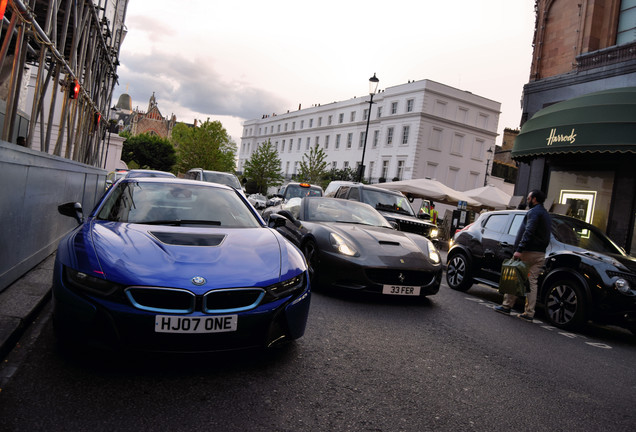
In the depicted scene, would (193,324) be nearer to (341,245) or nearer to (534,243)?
(341,245)

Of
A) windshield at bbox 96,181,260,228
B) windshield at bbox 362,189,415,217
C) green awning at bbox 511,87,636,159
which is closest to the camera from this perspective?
windshield at bbox 96,181,260,228

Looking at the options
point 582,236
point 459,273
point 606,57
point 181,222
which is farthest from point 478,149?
point 181,222

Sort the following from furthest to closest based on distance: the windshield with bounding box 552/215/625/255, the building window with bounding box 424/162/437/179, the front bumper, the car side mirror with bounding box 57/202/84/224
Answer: the building window with bounding box 424/162/437/179 → the windshield with bounding box 552/215/625/255 → the car side mirror with bounding box 57/202/84/224 → the front bumper

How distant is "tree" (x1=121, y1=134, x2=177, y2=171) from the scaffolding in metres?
54.5

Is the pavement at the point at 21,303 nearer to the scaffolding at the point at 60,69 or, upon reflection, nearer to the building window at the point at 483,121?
the scaffolding at the point at 60,69

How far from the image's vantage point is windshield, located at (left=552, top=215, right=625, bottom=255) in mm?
6871

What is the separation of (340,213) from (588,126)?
6.92 m

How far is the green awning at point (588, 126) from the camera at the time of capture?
394 inches

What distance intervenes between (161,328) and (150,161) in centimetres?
7228

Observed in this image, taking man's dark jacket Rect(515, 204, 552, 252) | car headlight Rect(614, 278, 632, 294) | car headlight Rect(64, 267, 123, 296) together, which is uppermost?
man's dark jacket Rect(515, 204, 552, 252)

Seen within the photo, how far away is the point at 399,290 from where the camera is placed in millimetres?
6016

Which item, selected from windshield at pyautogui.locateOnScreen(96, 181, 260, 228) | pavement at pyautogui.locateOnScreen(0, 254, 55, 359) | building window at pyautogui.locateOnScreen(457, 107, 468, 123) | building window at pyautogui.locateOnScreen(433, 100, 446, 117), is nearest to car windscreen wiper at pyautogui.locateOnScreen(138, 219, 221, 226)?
windshield at pyautogui.locateOnScreen(96, 181, 260, 228)

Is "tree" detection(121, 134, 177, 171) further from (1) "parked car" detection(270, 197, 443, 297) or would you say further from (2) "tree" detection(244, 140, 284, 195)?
(1) "parked car" detection(270, 197, 443, 297)

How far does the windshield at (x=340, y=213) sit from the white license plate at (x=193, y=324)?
14.3ft
